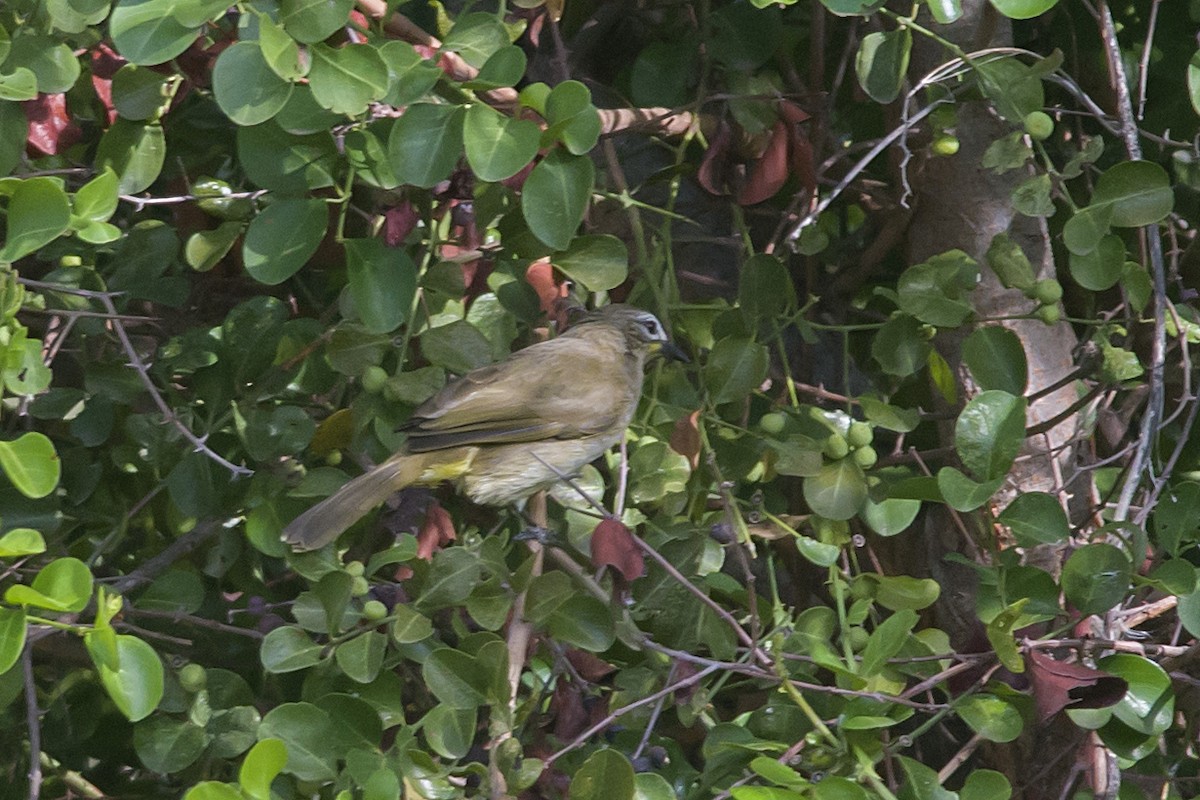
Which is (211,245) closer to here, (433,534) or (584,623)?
(433,534)

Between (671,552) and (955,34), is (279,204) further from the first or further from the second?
(955,34)

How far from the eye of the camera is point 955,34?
2143 millimetres

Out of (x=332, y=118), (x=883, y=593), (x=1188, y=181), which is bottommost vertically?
(x=883, y=593)

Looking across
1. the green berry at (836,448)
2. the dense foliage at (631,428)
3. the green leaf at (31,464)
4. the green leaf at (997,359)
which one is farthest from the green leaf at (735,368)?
the green leaf at (31,464)

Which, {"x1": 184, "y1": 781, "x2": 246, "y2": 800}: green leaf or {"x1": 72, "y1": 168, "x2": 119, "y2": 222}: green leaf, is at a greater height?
{"x1": 72, "y1": 168, "x2": 119, "y2": 222}: green leaf

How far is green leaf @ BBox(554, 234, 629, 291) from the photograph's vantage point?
188cm

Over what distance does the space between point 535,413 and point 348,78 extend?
879 mm

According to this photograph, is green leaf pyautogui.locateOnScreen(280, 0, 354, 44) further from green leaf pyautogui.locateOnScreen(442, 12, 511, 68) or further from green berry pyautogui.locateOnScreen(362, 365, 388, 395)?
green berry pyautogui.locateOnScreen(362, 365, 388, 395)

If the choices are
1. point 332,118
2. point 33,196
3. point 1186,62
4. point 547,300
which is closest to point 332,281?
point 547,300

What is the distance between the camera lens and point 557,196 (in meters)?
1.67

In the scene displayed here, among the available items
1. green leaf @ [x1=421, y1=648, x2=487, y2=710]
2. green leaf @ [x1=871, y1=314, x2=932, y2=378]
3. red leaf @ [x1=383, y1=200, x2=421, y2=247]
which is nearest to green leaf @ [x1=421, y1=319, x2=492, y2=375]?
red leaf @ [x1=383, y1=200, x2=421, y2=247]

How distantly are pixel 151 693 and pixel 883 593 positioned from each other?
0.84 metres

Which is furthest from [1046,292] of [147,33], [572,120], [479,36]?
[147,33]

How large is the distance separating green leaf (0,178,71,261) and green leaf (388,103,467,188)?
35cm
